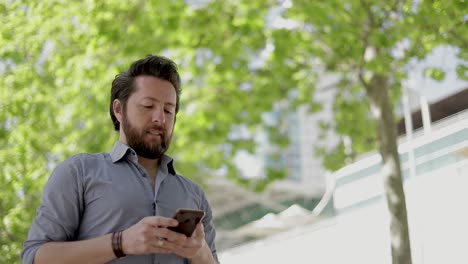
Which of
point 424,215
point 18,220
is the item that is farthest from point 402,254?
point 18,220

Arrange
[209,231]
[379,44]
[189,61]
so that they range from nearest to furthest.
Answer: [209,231], [379,44], [189,61]

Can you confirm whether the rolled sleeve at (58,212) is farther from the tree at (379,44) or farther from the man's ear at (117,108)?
the tree at (379,44)

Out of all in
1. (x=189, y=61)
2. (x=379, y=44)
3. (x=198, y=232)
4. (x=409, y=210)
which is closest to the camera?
(x=198, y=232)

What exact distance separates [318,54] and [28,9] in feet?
8.85

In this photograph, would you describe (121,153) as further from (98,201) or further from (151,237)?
(151,237)

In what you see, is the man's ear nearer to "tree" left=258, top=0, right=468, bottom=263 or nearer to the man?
the man

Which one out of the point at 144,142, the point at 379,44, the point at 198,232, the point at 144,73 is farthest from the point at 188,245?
the point at 379,44

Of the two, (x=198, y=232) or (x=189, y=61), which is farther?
(x=189, y=61)

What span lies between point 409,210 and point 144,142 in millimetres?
6684

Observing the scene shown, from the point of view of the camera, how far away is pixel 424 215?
757 cm

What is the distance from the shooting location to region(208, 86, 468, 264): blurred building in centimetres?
644

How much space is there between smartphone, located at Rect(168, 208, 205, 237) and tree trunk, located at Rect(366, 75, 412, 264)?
174 inches

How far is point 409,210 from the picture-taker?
8.02 meters

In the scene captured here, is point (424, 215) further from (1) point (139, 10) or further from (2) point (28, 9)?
(2) point (28, 9)
